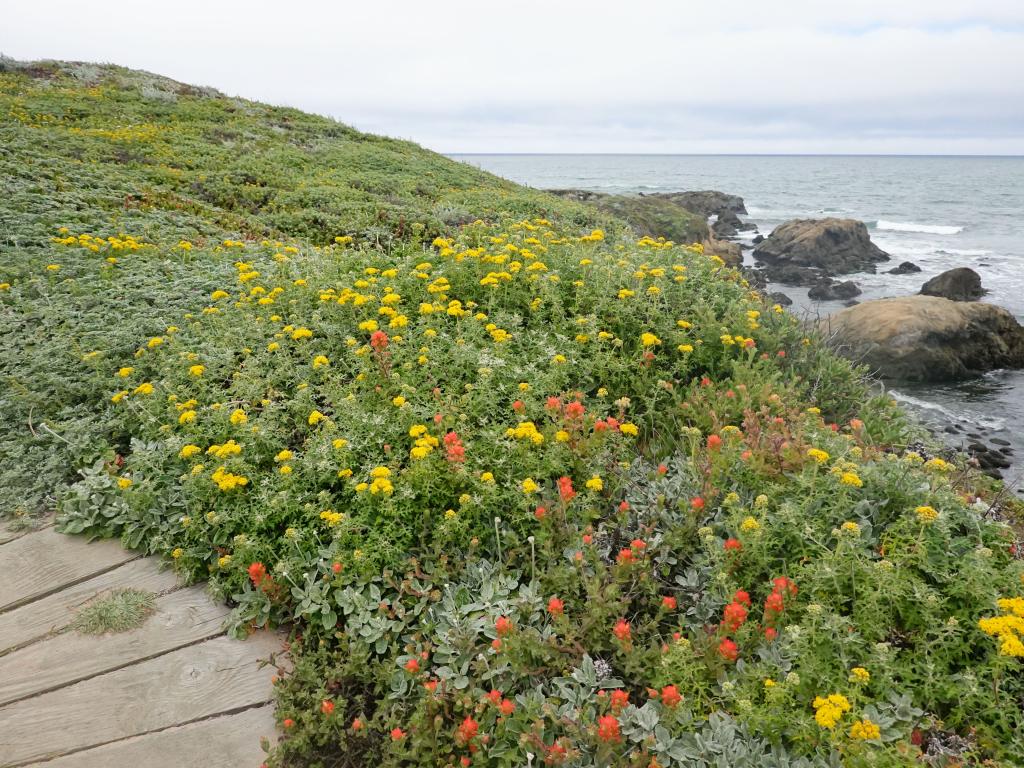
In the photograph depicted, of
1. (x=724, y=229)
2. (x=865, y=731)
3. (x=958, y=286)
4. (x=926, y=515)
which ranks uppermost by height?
(x=724, y=229)

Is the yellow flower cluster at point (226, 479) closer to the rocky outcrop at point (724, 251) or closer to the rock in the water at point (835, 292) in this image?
the rocky outcrop at point (724, 251)

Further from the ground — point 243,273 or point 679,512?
point 243,273

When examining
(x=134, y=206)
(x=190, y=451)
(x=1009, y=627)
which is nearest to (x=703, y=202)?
(x=134, y=206)

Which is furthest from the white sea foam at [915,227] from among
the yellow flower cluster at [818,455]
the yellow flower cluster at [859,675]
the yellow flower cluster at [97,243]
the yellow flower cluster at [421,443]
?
the yellow flower cluster at [859,675]

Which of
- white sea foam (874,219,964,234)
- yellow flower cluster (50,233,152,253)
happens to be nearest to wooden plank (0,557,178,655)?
yellow flower cluster (50,233,152,253)

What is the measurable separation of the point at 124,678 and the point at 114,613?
48 cm

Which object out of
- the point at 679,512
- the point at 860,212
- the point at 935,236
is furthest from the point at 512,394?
the point at 860,212

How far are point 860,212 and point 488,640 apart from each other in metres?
64.3

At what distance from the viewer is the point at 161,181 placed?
1260 cm

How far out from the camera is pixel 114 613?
11.8 feet

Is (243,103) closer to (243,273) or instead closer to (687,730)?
(243,273)

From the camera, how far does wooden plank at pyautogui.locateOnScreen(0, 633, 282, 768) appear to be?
2.97 meters

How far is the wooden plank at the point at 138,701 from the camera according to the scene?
2975 mm

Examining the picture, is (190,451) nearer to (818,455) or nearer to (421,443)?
(421,443)
